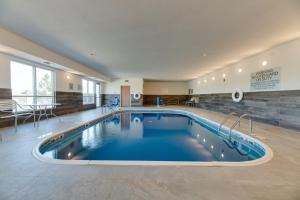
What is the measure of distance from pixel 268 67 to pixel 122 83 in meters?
10.3

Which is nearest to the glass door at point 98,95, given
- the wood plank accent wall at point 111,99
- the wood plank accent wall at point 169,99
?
the wood plank accent wall at point 111,99

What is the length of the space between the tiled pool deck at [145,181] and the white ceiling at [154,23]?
238 centimetres

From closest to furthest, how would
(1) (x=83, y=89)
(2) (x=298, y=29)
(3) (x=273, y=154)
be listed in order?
(3) (x=273, y=154) → (2) (x=298, y=29) → (1) (x=83, y=89)

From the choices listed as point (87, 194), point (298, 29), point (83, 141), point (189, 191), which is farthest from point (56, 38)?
point (298, 29)

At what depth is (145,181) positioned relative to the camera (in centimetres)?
184

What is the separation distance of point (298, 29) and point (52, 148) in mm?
5808

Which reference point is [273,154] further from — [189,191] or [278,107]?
[278,107]

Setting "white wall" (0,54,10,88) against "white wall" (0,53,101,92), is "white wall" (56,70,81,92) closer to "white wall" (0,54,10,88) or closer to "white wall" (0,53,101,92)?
"white wall" (0,53,101,92)

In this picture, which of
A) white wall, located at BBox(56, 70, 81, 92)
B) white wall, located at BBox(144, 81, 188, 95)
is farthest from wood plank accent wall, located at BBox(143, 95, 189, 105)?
white wall, located at BBox(56, 70, 81, 92)

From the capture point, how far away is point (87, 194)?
5.25 feet

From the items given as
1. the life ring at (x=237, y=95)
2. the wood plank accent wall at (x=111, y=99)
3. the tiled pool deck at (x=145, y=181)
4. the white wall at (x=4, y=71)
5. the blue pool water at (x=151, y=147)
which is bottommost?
the blue pool water at (x=151, y=147)

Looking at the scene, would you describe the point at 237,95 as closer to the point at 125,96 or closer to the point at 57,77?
the point at 57,77

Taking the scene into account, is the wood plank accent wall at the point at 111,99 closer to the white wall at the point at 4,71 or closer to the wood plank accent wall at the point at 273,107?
the wood plank accent wall at the point at 273,107

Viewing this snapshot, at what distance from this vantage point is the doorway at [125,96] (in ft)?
46.4
